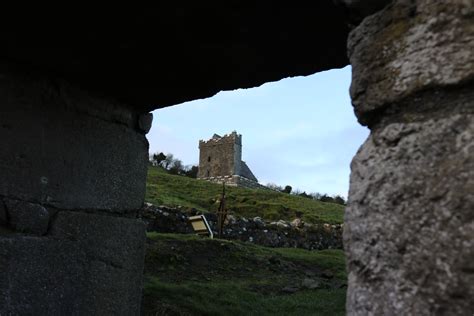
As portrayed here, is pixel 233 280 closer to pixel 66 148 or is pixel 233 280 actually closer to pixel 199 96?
pixel 199 96

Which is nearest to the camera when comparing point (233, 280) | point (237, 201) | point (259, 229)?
point (233, 280)

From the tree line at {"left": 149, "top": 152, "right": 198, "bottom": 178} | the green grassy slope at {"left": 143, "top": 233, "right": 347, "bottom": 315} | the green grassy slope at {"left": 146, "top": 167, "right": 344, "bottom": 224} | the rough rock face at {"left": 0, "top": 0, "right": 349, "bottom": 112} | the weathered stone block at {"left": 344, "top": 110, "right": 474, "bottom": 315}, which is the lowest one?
the green grassy slope at {"left": 143, "top": 233, "right": 347, "bottom": 315}

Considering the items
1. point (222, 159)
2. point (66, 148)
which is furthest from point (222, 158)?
point (66, 148)

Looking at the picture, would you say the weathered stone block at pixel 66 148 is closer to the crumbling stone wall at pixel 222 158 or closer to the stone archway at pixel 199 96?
the stone archway at pixel 199 96

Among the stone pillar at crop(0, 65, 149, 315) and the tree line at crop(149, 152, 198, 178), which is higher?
the tree line at crop(149, 152, 198, 178)

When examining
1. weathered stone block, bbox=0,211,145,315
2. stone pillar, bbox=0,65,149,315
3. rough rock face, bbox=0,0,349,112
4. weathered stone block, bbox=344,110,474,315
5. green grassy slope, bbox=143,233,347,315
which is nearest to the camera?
weathered stone block, bbox=344,110,474,315

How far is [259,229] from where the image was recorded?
1359 cm

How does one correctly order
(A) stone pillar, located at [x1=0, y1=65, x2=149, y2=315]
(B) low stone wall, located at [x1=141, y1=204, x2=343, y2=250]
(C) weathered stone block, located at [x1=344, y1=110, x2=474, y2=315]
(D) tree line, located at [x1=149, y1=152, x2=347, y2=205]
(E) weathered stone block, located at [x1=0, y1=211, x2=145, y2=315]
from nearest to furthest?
(C) weathered stone block, located at [x1=344, y1=110, x2=474, y2=315] → (E) weathered stone block, located at [x1=0, y1=211, x2=145, y2=315] → (A) stone pillar, located at [x1=0, y1=65, x2=149, y2=315] → (B) low stone wall, located at [x1=141, y1=204, x2=343, y2=250] → (D) tree line, located at [x1=149, y1=152, x2=347, y2=205]

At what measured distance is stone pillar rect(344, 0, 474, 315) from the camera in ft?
3.33

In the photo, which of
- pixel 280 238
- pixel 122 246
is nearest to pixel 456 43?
pixel 122 246

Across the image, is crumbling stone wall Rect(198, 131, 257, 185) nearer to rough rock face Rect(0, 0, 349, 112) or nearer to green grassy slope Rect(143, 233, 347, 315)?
green grassy slope Rect(143, 233, 347, 315)

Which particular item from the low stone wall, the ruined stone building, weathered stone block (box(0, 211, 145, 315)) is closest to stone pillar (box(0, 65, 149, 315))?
weathered stone block (box(0, 211, 145, 315))

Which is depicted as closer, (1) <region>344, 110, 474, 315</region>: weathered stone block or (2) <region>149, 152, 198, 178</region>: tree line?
(1) <region>344, 110, 474, 315</region>: weathered stone block

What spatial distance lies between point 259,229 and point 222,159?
31.2m
